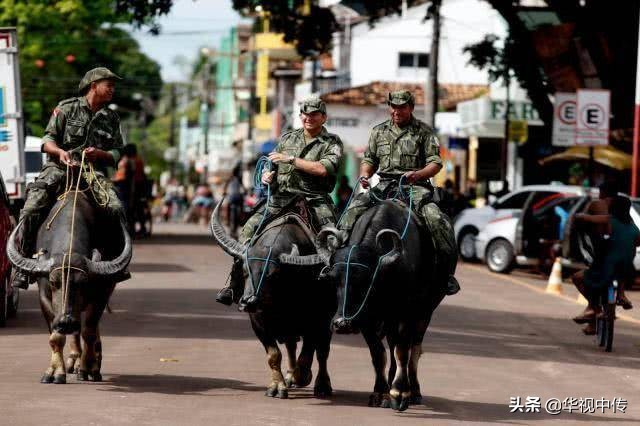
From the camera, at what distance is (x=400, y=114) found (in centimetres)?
1259

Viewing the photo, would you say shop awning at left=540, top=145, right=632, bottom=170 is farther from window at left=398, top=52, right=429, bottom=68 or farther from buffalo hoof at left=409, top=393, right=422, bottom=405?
window at left=398, top=52, right=429, bottom=68

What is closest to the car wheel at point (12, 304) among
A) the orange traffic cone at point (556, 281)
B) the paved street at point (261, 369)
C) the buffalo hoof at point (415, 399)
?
the paved street at point (261, 369)

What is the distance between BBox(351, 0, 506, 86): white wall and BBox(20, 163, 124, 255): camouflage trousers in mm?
53832

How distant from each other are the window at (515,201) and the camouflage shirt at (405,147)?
69.4 feet

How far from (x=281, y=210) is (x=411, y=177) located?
105 centimetres

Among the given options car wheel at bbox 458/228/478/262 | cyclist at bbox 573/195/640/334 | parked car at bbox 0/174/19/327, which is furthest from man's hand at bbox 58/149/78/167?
car wheel at bbox 458/228/478/262

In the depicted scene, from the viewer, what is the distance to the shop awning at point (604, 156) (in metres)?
36.5

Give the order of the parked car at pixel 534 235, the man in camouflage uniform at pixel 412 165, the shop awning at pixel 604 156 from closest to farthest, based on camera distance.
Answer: the man in camouflage uniform at pixel 412 165 → the parked car at pixel 534 235 → the shop awning at pixel 604 156

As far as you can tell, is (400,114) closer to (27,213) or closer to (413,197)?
(413,197)

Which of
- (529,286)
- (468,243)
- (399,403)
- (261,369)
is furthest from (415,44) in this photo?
(399,403)

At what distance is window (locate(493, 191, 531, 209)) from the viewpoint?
3378cm

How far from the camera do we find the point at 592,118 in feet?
104

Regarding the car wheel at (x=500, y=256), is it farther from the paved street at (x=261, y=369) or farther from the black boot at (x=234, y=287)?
the black boot at (x=234, y=287)

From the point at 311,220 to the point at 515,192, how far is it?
21.8 m
